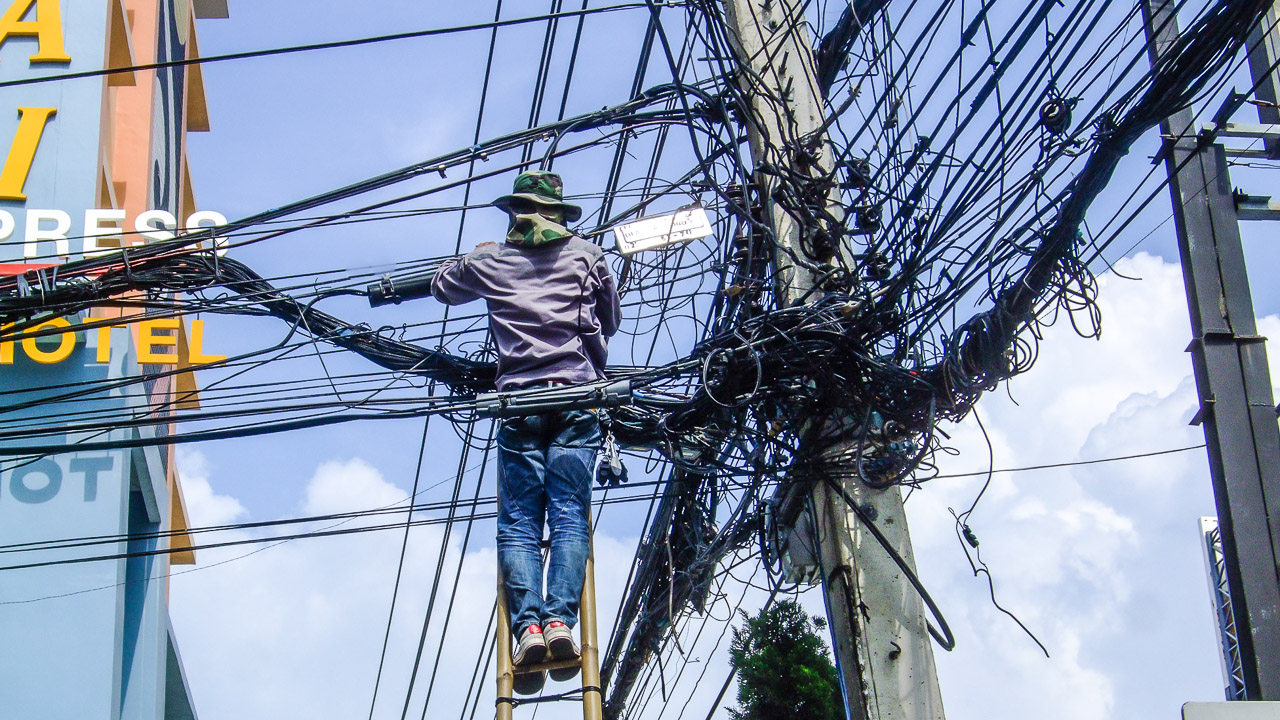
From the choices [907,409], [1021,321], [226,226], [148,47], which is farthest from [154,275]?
[148,47]

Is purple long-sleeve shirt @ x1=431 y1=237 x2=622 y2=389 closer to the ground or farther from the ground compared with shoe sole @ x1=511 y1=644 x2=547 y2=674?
farther from the ground

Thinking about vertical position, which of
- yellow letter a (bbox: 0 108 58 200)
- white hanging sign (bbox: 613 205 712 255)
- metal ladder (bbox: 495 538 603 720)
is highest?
yellow letter a (bbox: 0 108 58 200)

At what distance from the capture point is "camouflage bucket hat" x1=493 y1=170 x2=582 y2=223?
6.66 metres

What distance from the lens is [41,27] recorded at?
44.7 feet

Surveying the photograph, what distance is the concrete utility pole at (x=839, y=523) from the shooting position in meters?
5.34

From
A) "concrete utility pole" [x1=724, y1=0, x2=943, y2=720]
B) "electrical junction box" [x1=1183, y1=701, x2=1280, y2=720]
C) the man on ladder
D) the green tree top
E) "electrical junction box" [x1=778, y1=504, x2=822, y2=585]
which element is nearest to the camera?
"electrical junction box" [x1=1183, y1=701, x2=1280, y2=720]

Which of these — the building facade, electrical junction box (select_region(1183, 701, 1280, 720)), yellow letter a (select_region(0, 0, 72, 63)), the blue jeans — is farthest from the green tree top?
yellow letter a (select_region(0, 0, 72, 63))

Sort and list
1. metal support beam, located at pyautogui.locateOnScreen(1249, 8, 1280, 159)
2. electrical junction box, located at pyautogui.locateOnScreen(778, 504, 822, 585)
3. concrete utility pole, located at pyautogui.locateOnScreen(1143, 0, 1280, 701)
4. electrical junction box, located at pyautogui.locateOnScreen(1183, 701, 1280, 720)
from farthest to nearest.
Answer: electrical junction box, located at pyautogui.locateOnScreen(778, 504, 822, 585) < metal support beam, located at pyautogui.locateOnScreen(1249, 8, 1280, 159) < concrete utility pole, located at pyautogui.locateOnScreen(1143, 0, 1280, 701) < electrical junction box, located at pyautogui.locateOnScreen(1183, 701, 1280, 720)

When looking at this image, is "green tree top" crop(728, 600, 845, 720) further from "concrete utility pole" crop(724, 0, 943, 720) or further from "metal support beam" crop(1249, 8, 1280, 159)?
"metal support beam" crop(1249, 8, 1280, 159)

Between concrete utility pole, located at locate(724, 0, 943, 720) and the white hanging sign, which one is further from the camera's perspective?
the white hanging sign

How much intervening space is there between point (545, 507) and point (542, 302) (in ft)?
3.12

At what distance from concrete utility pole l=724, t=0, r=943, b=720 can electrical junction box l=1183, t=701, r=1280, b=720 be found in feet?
4.29

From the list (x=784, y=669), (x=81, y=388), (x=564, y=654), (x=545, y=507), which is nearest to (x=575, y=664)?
(x=564, y=654)

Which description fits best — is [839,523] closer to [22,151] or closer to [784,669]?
[784,669]
